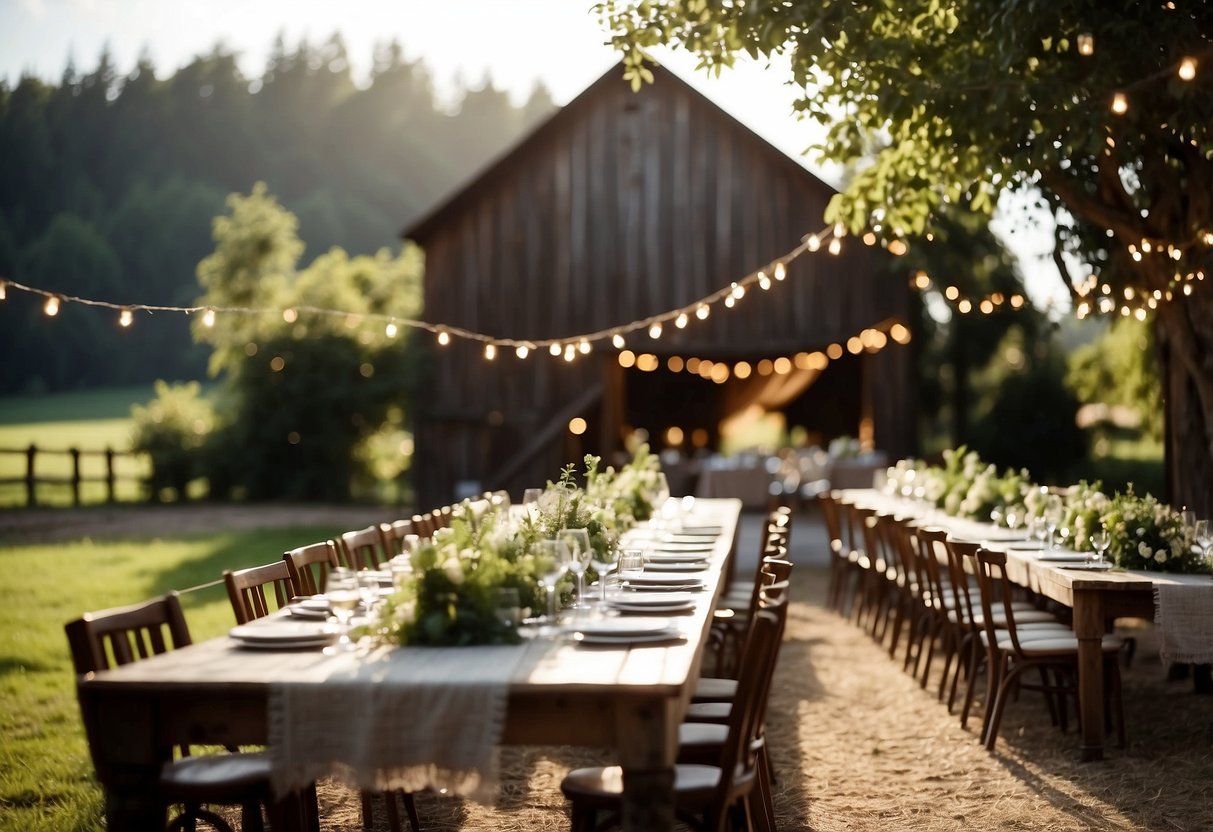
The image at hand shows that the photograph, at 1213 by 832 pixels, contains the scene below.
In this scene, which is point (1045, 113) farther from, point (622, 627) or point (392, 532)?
point (622, 627)

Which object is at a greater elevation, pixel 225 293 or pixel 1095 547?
pixel 225 293

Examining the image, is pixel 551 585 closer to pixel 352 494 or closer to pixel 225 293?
pixel 352 494

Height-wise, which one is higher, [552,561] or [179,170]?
[179,170]

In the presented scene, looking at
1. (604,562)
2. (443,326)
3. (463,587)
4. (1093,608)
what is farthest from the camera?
(443,326)

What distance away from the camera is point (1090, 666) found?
6.30 m

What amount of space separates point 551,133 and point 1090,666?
13228 millimetres

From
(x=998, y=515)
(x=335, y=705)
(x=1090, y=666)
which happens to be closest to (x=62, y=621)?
(x=998, y=515)

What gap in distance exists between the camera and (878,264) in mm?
17812

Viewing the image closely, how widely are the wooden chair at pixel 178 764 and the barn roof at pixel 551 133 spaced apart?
1352cm

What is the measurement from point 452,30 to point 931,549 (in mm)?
51291

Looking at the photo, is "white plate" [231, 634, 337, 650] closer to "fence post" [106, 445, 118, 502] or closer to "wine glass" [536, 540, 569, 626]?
"wine glass" [536, 540, 569, 626]

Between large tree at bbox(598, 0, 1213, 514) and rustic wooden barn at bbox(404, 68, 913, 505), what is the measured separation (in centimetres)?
756

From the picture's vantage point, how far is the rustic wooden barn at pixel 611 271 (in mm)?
17828

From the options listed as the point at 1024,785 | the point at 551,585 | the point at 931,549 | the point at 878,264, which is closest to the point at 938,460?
the point at 878,264
